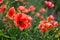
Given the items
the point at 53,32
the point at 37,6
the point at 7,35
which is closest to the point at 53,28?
the point at 53,32

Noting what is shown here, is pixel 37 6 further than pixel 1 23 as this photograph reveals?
Yes

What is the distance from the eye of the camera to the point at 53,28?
227cm

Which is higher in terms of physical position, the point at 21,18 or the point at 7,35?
the point at 21,18

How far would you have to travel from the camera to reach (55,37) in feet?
7.59

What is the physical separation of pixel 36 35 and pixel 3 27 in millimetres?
312

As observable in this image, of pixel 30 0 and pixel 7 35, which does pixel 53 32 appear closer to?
pixel 7 35

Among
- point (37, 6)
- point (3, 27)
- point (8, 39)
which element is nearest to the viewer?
point (8, 39)

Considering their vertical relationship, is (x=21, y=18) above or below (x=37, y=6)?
above

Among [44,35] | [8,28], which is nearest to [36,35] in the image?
[44,35]

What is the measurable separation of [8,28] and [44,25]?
1.06ft

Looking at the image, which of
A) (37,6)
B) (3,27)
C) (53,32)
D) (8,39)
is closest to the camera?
(8,39)

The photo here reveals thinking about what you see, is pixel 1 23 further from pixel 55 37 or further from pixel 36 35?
pixel 55 37

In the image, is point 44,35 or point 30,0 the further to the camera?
point 30,0

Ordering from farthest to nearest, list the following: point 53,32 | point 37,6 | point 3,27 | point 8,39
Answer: point 37,6 → point 3,27 → point 53,32 → point 8,39
